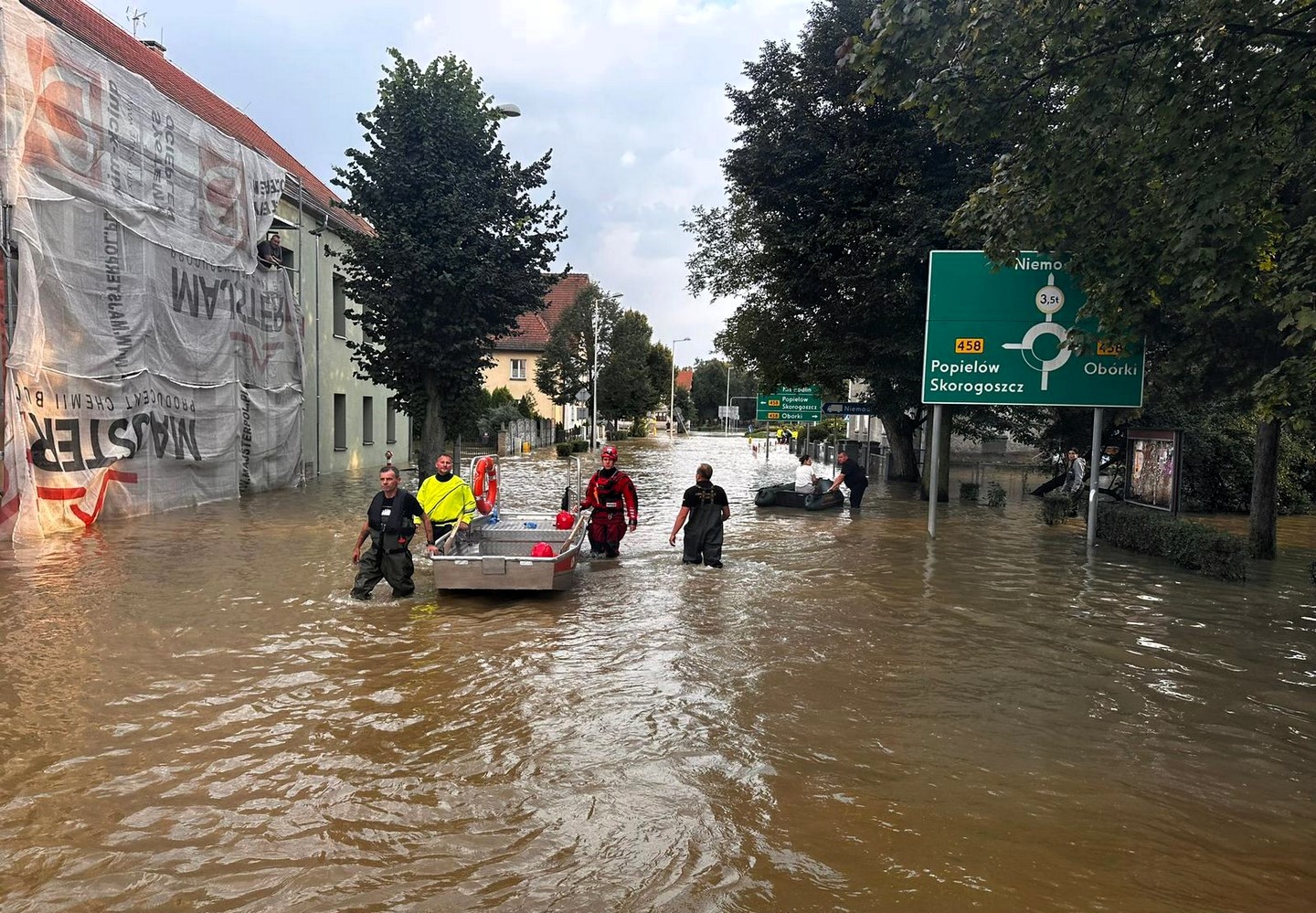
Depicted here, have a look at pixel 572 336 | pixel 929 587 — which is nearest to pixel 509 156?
pixel 929 587

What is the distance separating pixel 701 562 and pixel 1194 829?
8548 mm

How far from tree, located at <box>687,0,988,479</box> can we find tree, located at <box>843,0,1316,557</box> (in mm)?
8867

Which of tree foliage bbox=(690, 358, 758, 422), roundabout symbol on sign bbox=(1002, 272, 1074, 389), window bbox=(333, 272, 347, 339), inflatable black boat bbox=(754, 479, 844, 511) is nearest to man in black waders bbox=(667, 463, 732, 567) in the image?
roundabout symbol on sign bbox=(1002, 272, 1074, 389)

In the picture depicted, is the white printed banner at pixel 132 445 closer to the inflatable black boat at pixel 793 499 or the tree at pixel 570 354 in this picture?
the inflatable black boat at pixel 793 499

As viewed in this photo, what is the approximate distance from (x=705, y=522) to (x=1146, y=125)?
6943mm

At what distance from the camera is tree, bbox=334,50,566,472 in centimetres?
2086

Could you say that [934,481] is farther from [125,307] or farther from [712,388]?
[712,388]

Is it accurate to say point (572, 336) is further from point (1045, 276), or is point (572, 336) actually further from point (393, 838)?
point (393, 838)

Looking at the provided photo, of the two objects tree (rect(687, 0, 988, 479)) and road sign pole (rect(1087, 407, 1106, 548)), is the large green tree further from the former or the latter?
road sign pole (rect(1087, 407, 1106, 548))

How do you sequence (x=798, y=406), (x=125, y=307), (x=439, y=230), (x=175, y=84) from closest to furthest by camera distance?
(x=125, y=307), (x=439, y=230), (x=175, y=84), (x=798, y=406)

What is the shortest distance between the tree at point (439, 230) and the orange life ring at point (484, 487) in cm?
842

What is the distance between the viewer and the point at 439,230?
2070 centimetres

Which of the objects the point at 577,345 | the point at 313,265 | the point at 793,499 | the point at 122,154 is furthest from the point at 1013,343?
the point at 577,345

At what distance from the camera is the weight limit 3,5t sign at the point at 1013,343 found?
14.6 meters
